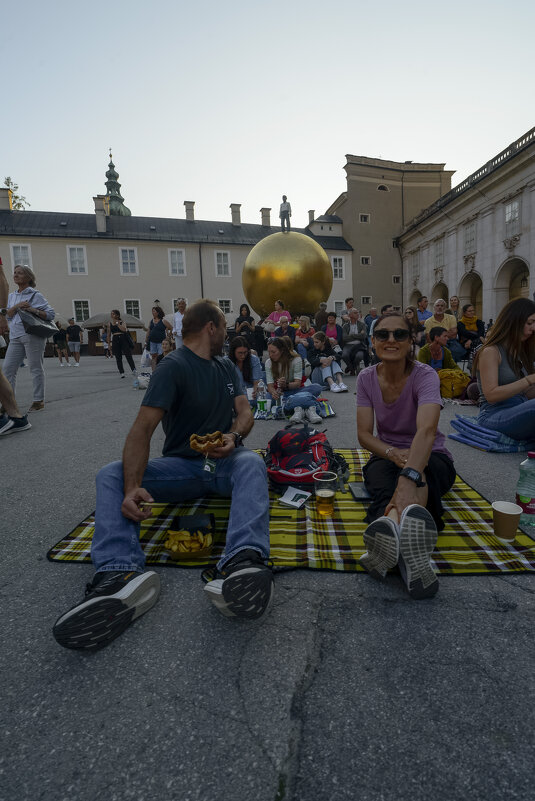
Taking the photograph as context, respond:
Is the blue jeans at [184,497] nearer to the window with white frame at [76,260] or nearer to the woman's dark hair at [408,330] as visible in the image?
the woman's dark hair at [408,330]

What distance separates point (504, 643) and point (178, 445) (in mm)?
1905

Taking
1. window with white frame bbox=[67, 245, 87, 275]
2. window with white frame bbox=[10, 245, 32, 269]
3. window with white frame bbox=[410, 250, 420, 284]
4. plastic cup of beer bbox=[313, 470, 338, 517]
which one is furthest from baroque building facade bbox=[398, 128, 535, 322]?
window with white frame bbox=[10, 245, 32, 269]

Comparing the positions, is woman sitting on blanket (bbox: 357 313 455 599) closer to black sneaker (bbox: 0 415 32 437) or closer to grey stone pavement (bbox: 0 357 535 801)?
grey stone pavement (bbox: 0 357 535 801)

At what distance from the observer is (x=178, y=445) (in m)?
2.61

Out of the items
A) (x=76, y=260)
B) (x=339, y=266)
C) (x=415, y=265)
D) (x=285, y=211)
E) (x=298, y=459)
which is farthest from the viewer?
(x=339, y=266)

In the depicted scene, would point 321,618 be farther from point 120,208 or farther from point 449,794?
point 120,208

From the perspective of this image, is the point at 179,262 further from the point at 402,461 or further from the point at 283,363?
the point at 402,461

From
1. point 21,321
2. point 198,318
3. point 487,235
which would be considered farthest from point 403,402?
point 487,235

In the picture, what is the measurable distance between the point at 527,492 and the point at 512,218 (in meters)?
23.4

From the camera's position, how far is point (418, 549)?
1873 millimetres

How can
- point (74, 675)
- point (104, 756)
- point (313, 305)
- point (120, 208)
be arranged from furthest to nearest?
point (120, 208), point (313, 305), point (74, 675), point (104, 756)

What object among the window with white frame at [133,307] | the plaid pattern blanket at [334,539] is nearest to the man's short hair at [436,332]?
the plaid pattern blanket at [334,539]

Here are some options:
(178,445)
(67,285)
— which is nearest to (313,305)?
(178,445)

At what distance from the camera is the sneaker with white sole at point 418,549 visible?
6.10ft
